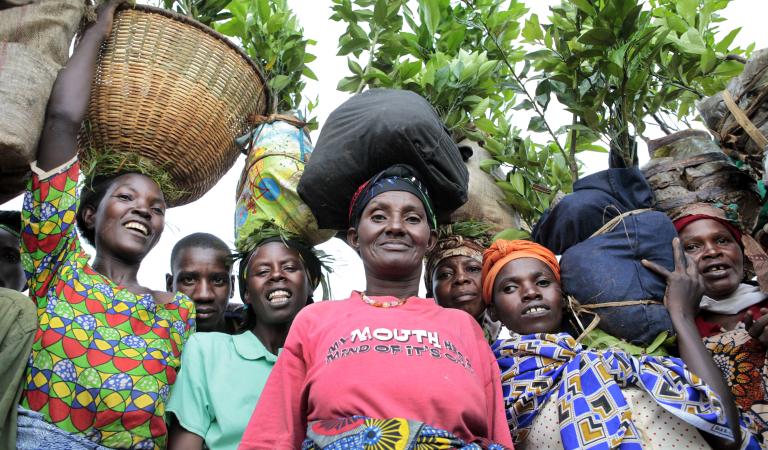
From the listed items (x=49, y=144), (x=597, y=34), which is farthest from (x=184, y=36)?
(x=597, y=34)

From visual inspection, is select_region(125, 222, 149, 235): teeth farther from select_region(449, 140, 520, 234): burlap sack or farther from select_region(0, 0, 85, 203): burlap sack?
select_region(449, 140, 520, 234): burlap sack

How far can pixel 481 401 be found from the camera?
251cm

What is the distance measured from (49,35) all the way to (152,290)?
115 cm

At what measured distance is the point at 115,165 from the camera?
3320mm

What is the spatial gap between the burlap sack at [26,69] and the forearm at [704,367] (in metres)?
2.58

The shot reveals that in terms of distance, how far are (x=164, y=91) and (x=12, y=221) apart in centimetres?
115

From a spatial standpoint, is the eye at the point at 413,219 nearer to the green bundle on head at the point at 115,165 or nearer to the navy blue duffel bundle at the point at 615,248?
the navy blue duffel bundle at the point at 615,248

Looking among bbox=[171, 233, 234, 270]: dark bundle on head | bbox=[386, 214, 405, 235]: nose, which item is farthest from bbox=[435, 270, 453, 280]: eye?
bbox=[171, 233, 234, 270]: dark bundle on head

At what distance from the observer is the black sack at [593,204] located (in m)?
3.37

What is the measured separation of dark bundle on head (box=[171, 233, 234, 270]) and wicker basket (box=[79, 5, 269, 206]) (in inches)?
17.7

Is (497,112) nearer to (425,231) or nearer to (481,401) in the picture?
(425,231)

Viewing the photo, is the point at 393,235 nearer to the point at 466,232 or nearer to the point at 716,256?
the point at 466,232

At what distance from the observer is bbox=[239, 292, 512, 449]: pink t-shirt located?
2.38 meters

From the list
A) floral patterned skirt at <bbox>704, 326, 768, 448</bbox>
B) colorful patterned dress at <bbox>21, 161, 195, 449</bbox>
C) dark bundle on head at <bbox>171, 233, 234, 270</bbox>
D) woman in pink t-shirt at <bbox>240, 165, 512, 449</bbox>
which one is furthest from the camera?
dark bundle on head at <bbox>171, 233, 234, 270</bbox>
